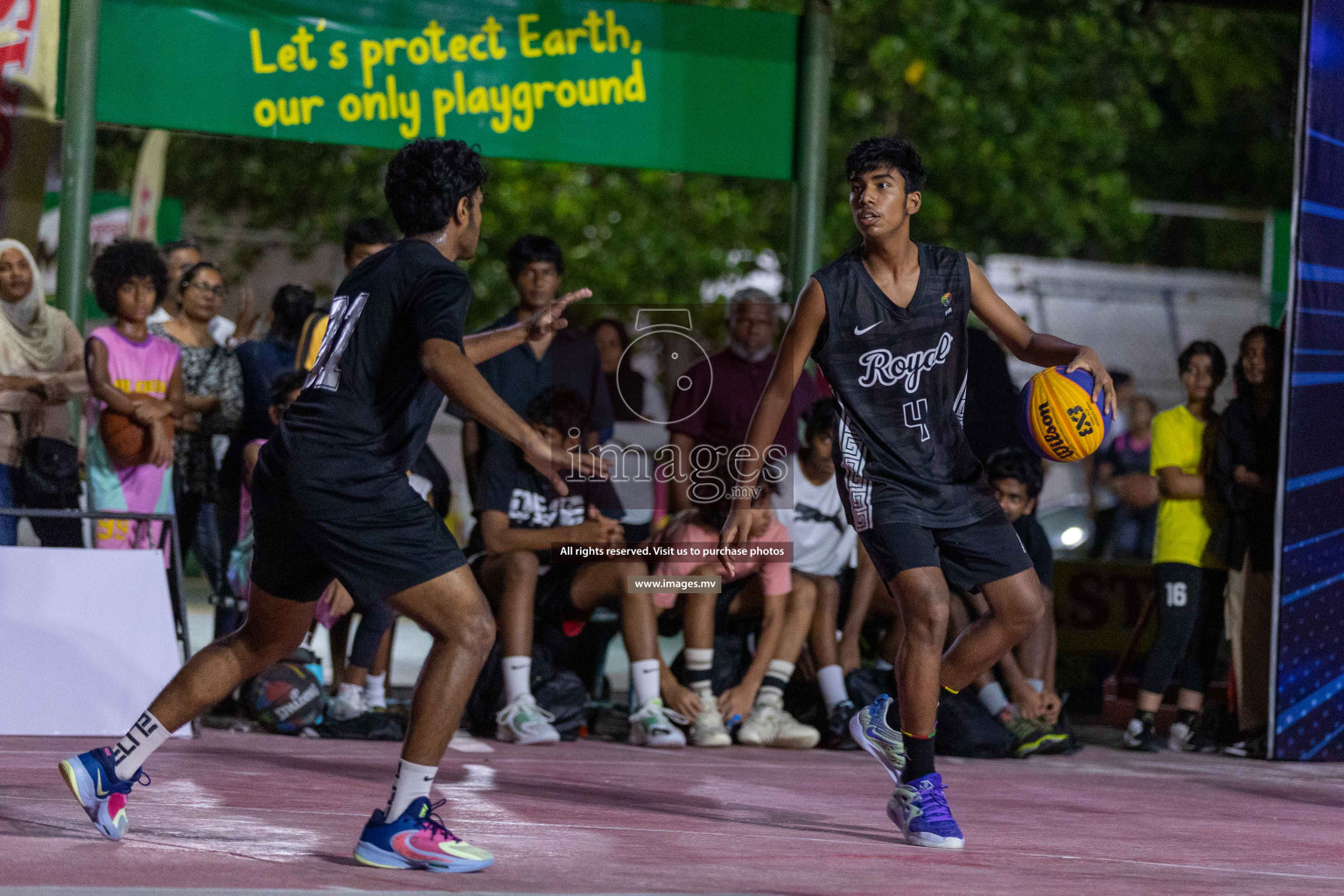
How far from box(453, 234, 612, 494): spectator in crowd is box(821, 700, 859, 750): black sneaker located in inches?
75.2

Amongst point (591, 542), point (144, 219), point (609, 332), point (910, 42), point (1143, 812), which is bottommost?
point (1143, 812)

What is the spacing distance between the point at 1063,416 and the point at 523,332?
74.6 inches

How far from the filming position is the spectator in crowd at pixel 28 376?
8.07 meters

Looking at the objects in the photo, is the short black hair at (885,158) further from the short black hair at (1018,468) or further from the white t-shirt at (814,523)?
the white t-shirt at (814,523)

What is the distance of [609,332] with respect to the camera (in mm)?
9922

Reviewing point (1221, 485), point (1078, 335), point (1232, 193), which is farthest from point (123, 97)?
point (1232, 193)

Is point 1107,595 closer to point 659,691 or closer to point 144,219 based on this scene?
point 659,691

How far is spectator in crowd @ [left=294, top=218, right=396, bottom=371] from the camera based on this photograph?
321 inches

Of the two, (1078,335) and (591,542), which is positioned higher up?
(1078,335)

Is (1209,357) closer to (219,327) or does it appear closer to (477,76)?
(477,76)

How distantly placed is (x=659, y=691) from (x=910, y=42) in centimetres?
1365

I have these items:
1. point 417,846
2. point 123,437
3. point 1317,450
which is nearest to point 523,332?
point 417,846

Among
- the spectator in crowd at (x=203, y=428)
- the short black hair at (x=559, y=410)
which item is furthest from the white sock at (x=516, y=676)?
the spectator in crowd at (x=203, y=428)

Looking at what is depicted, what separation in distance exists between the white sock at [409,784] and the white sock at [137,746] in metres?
0.82
